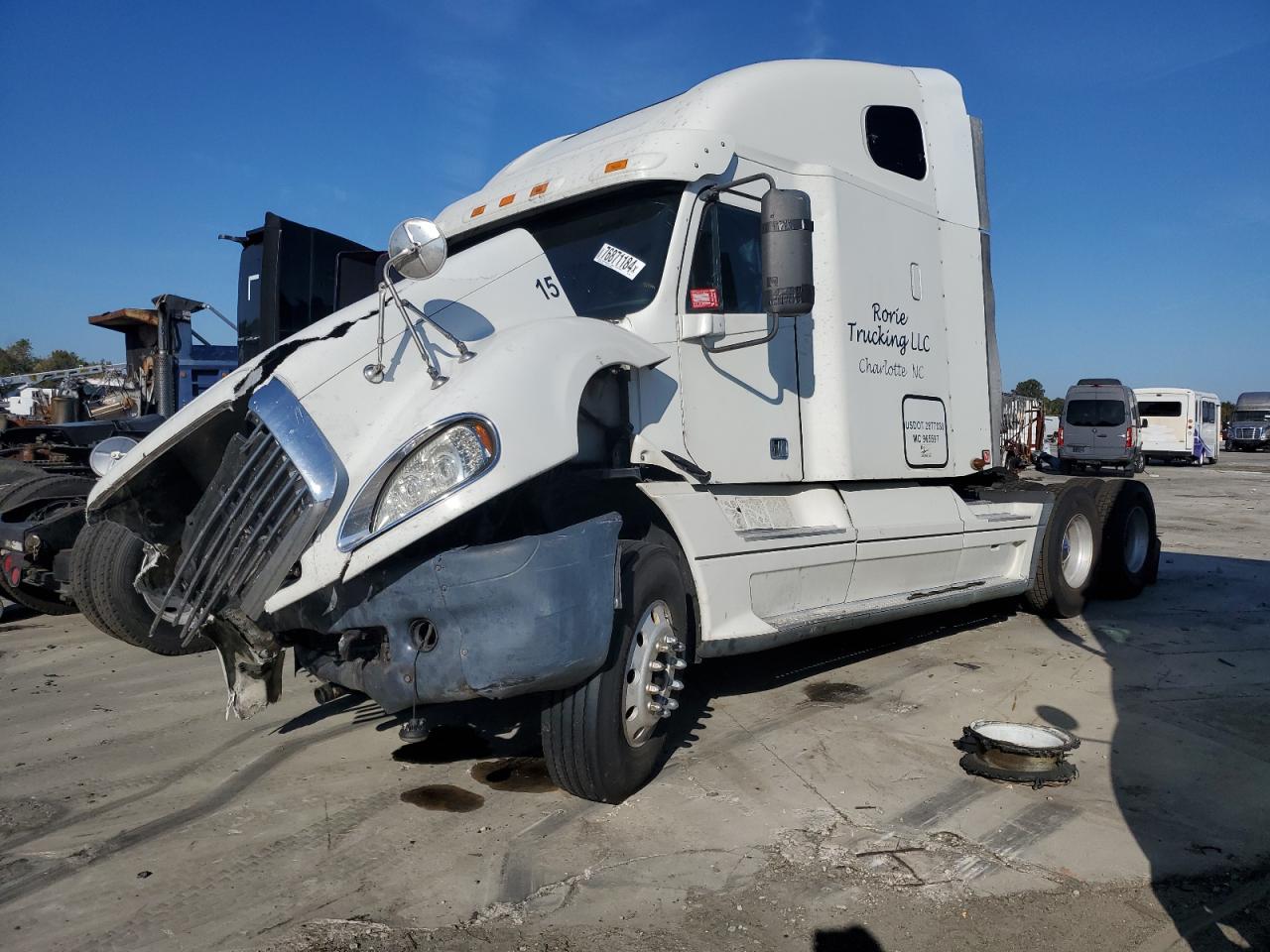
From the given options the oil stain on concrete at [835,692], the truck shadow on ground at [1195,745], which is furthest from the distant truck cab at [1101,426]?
the oil stain on concrete at [835,692]

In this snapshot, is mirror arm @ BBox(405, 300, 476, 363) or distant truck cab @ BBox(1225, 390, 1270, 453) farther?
distant truck cab @ BBox(1225, 390, 1270, 453)

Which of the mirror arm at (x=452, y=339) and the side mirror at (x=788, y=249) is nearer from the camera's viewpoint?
the mirror arm at (x=452, y=339)

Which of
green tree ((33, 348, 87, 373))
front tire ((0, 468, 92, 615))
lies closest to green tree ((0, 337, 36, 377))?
green tree ((33, 348, 87, 373))

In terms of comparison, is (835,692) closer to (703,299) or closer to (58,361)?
(703,299)

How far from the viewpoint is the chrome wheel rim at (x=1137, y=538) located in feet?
26.8

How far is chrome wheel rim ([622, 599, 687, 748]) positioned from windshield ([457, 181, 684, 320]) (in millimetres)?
1464

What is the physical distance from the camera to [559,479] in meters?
3.85

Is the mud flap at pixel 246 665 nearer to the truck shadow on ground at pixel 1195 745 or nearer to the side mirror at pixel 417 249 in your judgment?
the side mirror at pixel 417 249

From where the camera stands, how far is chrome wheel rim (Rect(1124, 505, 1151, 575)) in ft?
26.8

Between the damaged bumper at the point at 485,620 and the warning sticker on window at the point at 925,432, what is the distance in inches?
124

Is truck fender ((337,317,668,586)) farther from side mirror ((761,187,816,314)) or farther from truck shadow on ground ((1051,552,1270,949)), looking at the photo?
truck shadow on ground ((1051,552,1270,949))

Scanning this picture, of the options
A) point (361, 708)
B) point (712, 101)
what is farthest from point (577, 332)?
point (361, 708)

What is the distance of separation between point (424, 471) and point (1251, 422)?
52.9 metres

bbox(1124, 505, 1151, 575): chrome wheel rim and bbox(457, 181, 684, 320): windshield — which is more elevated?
bbox(457, 181, 684, 320): windshield
